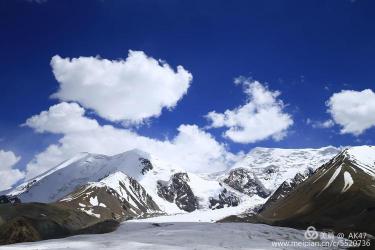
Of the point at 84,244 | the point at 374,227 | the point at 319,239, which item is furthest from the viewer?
the point at 374,227

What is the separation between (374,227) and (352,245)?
1492 inches

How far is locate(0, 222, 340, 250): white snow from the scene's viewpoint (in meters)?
77.8

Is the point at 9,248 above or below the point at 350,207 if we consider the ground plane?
below

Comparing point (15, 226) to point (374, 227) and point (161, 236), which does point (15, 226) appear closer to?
point (161, 236)

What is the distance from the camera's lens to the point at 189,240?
89562mm

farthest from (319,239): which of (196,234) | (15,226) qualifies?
(15,226)

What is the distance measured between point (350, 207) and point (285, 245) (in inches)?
4470

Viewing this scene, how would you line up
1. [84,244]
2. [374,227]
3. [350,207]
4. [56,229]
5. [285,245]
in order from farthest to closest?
[350,207]
[56,229]
[374,227]
[285,245]
[84,244]

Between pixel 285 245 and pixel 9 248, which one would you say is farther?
pixel 285 245

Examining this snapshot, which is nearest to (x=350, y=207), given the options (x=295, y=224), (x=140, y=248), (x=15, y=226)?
(x=295, y=224)

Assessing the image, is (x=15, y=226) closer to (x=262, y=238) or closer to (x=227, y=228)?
(x=227, y=228)

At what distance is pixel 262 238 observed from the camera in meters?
98.3

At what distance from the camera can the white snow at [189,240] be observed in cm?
7775

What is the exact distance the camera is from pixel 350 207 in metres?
192
